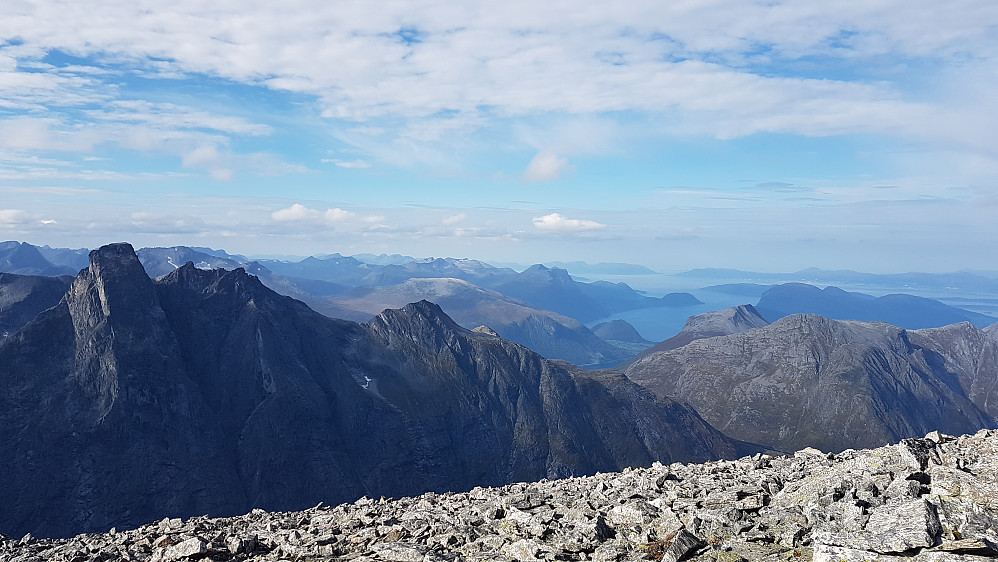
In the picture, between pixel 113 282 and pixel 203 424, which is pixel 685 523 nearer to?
pixel 203 424

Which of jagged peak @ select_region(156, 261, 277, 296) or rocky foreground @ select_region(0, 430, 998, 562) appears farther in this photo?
jagged peak @ select_region(156, 261, 277, 296)

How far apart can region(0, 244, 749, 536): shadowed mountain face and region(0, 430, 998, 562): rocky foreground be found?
338 ft

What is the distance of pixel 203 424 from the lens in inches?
5960

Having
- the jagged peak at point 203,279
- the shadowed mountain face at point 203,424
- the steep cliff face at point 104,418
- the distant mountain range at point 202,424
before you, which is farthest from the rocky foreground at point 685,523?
the jagged peak at point 203,279

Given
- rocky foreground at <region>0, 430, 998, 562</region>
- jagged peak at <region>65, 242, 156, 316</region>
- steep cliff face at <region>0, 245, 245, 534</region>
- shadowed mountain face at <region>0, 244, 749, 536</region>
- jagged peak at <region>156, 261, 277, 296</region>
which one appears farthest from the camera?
jagged peak at <region>156, 261, 277, 296</region>

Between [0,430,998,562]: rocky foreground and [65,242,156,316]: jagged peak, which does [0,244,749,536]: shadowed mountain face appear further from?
[0,430,998,562]: rocky foreground

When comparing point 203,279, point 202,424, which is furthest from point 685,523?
point 203,279

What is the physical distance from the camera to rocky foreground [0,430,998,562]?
19.1 meters

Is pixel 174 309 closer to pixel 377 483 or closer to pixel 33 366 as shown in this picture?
pixel 33 366

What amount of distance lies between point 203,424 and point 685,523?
518ft

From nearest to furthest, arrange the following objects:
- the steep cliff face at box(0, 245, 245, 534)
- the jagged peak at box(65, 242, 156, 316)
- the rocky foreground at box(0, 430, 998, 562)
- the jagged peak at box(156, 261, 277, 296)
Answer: the rocky foreground at box(0, 430, 998, 562), the steep cliff face at box(0, 245, 245, 534), the jagged peak at box(65, 242, 156, 316), the jagged peak at box(156, 261, 277, 296)

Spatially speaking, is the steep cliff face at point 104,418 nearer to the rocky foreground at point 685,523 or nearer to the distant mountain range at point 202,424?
the distant mountain range at point 202,424

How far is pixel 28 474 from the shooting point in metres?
122

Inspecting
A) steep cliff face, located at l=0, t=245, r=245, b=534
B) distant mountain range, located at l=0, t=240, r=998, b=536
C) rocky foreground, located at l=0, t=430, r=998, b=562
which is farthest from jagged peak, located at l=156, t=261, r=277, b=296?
rocky foreground, located at l=0, t=430, r=998, b=562
